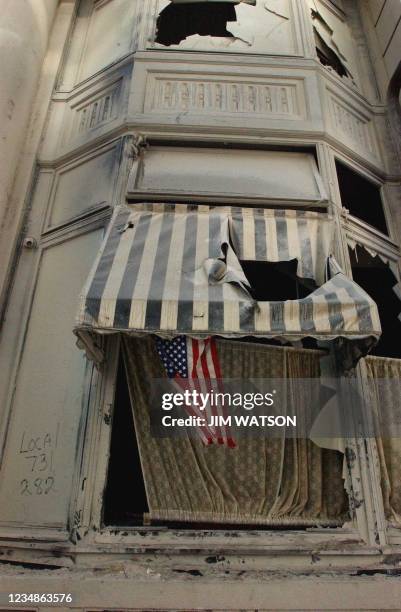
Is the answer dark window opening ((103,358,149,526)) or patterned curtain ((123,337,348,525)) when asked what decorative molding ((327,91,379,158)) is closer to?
patterned curtain ((123,337,348,525))

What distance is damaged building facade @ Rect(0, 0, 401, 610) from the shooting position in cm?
378

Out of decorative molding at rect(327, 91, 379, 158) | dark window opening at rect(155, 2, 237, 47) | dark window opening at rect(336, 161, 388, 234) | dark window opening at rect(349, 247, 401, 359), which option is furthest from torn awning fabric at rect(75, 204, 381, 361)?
dark window opening at rect(155, 2, 237, 47)

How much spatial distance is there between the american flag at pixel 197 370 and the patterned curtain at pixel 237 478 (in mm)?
195

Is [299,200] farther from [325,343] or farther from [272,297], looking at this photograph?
A: [325,343]

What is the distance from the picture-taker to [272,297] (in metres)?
6.15

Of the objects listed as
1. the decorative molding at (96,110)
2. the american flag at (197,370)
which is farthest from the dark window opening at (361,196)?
the american flag at (197,370)

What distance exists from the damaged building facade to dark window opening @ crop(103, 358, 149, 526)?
0.02 m

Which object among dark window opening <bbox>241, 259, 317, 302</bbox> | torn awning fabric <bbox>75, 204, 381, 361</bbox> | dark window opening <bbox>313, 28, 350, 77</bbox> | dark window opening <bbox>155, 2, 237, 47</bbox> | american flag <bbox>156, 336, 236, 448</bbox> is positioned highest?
dark window opening <bbox>155, 2, 237, 47</bbox>

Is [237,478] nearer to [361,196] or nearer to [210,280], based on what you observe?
[210,280]

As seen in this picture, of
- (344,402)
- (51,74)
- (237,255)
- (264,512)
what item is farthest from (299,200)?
(51,74)

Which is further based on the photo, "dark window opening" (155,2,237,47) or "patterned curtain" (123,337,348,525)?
"dark window opening" (155,2,237,47)

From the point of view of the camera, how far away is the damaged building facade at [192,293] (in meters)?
3.78

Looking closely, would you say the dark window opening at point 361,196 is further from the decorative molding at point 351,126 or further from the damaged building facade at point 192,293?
the decorative molding at point 351,126

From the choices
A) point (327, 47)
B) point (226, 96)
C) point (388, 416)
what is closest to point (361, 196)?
point (226, 96)
